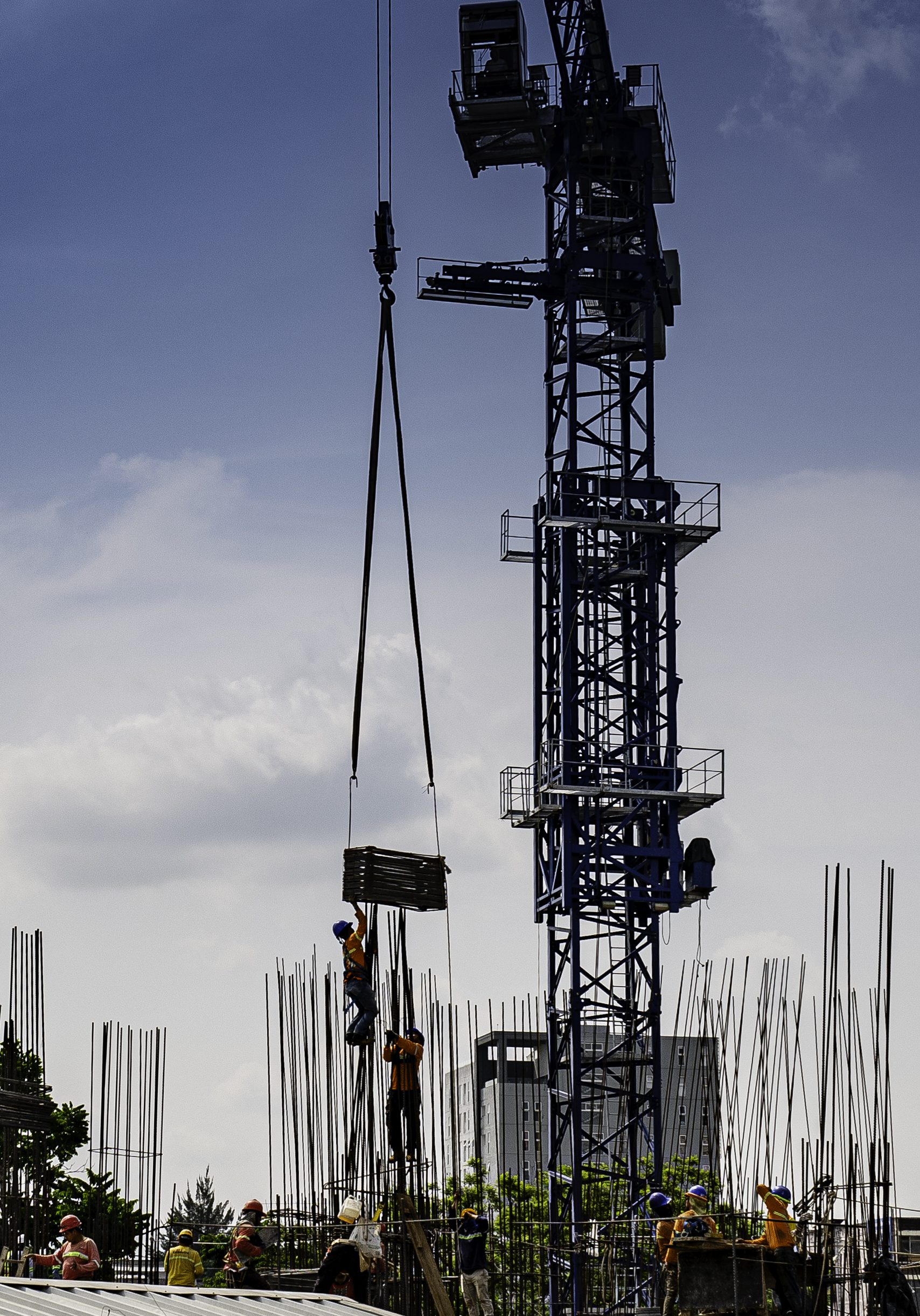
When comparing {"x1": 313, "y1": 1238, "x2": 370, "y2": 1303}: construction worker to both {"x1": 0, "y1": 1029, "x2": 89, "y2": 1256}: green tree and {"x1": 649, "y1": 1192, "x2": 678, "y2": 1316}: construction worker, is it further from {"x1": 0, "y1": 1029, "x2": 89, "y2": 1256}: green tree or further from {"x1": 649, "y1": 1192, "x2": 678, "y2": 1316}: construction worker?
{"x1": 0, "y1": 1029, "x2": 89, "y2": 1256}: green tree

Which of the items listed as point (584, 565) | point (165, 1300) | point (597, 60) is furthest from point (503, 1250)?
point (597, 60)

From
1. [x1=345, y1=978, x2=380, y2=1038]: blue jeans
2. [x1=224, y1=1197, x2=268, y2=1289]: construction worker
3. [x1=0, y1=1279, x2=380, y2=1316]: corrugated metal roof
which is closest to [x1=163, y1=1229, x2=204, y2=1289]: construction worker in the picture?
[x1=224, y1=1197, x2=268, y2=1289]: construction worker

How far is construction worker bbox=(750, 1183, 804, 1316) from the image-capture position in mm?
20859

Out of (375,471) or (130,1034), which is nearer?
(375,471)

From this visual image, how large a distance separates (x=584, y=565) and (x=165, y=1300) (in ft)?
104

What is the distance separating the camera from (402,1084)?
25.0 metres

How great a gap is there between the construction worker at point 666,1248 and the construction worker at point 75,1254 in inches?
255

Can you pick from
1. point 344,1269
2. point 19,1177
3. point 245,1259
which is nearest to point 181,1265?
point 245,1259

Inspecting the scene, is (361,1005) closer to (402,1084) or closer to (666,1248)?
(402,1084)

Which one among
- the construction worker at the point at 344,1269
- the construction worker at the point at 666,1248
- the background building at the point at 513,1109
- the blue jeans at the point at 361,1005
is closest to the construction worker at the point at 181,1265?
the construction worker at the point at 344,1269

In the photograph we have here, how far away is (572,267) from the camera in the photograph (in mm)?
44812

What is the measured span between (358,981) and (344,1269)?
6052 millimetres

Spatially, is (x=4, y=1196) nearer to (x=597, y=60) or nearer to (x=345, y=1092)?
(x=345, y=1092)

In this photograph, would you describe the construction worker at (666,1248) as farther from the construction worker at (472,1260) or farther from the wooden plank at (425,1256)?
the wooden plank at (425,1256)
